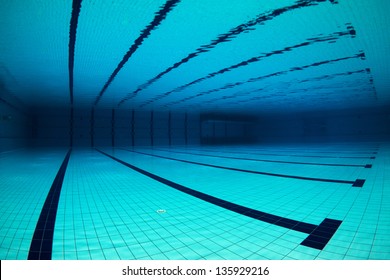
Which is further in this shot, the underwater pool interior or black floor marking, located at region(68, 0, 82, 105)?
black floor marking, located at region(68, 0, 82, 105)

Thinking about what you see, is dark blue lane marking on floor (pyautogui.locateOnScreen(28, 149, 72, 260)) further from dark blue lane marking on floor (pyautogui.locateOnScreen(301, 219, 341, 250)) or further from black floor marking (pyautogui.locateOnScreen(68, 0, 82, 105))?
black floor marking (pyautogui.locateOnScreen(68, 0, 82, 105))

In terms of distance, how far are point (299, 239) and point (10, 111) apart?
17.8 m

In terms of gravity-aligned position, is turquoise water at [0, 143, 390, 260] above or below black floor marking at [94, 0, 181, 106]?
below

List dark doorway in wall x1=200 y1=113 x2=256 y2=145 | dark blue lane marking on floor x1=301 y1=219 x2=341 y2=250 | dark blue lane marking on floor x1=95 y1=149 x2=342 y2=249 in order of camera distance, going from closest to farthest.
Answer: dark blue lane marking on floor x1=301 y1=219 x2=341 y2=250
dark blue lane marking on floor x1=95 y1=149 x2=342 y2=249
dark doorway in wall x1=200 y1=113 x2=256 y2=145

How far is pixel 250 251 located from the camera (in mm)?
2141

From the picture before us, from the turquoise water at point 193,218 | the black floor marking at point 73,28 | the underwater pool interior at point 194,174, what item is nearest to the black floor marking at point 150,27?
the underwater pool interior at point 194,174

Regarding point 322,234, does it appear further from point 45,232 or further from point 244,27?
point 244,27

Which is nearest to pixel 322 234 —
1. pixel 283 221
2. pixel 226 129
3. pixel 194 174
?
pixel 283 221

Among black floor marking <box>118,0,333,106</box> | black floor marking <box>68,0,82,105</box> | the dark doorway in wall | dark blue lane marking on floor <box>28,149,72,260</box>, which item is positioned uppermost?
black floor marking <box>118,0,333,106</box>

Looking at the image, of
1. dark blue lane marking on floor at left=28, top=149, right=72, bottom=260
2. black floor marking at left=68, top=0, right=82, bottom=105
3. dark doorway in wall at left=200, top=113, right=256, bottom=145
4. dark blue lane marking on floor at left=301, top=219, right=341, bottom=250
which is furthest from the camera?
dark doorway in wall at left=200, top=113, right=256, bottom=145

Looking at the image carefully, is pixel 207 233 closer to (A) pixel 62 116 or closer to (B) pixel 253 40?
(B) pixel 253 40

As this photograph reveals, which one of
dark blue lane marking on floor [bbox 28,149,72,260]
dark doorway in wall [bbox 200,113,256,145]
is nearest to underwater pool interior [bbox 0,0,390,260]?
dark blue lane marking on floor [bbox 28,149,72,260]
